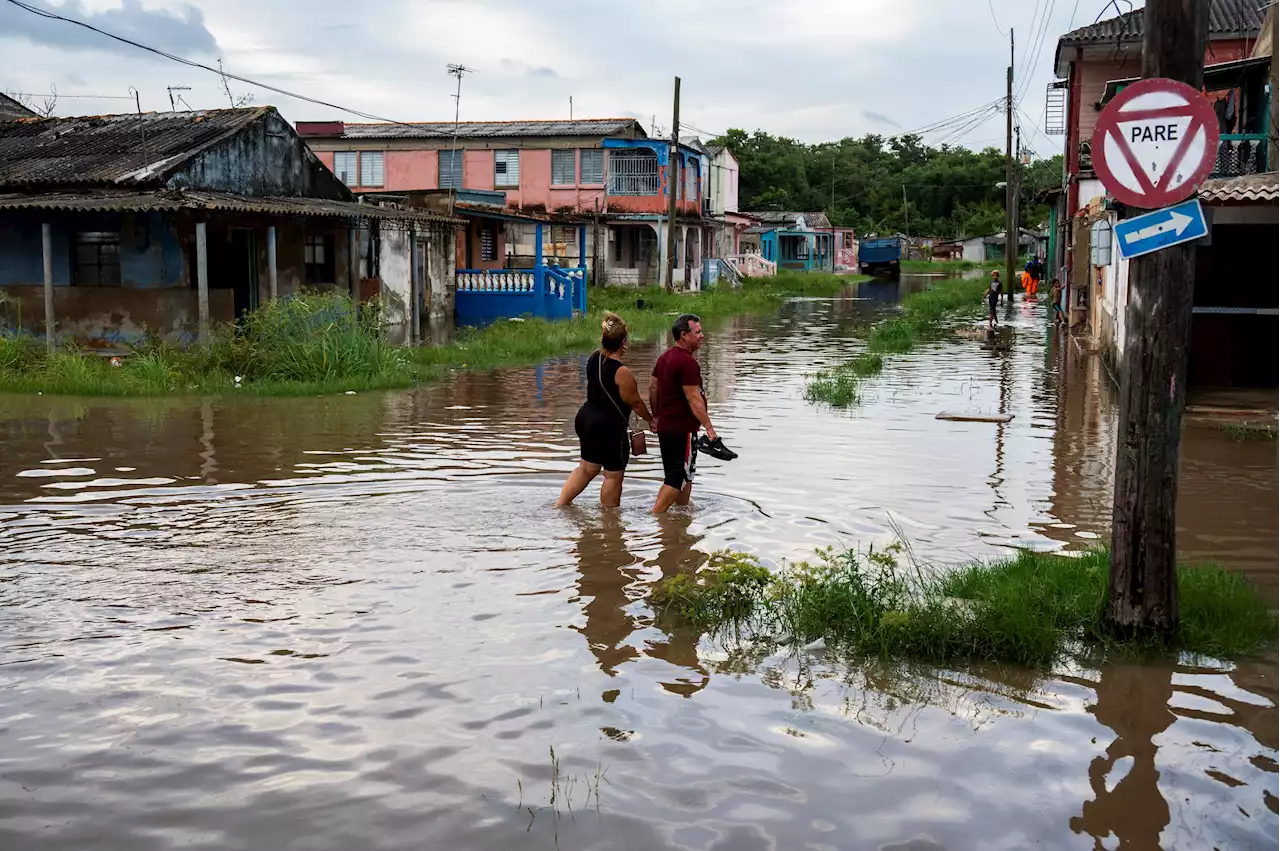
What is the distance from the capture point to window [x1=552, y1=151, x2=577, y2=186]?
4425cm

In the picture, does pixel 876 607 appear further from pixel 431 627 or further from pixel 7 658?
pixel 7 658

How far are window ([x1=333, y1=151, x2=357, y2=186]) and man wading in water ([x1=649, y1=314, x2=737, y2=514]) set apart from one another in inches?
1543

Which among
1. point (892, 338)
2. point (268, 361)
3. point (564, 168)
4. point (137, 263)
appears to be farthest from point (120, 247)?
point (564, 168)

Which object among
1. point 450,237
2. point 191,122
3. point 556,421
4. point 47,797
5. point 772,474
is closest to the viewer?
point 47,797

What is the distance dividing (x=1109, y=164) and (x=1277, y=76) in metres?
13.2

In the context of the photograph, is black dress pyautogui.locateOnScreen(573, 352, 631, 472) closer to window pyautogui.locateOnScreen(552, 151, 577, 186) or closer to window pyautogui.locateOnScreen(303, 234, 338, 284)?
window pyautogui.locateOnScreen(303, 234, 338, 284)

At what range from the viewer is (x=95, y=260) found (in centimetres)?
2075

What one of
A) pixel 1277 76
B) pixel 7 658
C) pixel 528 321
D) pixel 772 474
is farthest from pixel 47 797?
pixel 528 321

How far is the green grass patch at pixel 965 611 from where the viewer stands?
621cm

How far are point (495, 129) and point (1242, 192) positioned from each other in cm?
3383

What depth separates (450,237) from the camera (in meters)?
30.2

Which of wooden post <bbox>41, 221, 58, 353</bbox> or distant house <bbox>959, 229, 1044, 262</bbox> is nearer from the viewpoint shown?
wooden post <bbox>41, 221, 58, 353</bbox>

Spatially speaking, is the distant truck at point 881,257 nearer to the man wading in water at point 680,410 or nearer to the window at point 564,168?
the window at point 564,168

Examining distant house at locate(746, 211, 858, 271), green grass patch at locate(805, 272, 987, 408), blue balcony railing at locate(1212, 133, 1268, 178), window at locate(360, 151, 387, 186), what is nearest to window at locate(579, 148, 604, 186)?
window at locate(360, 151, 387, 186)
